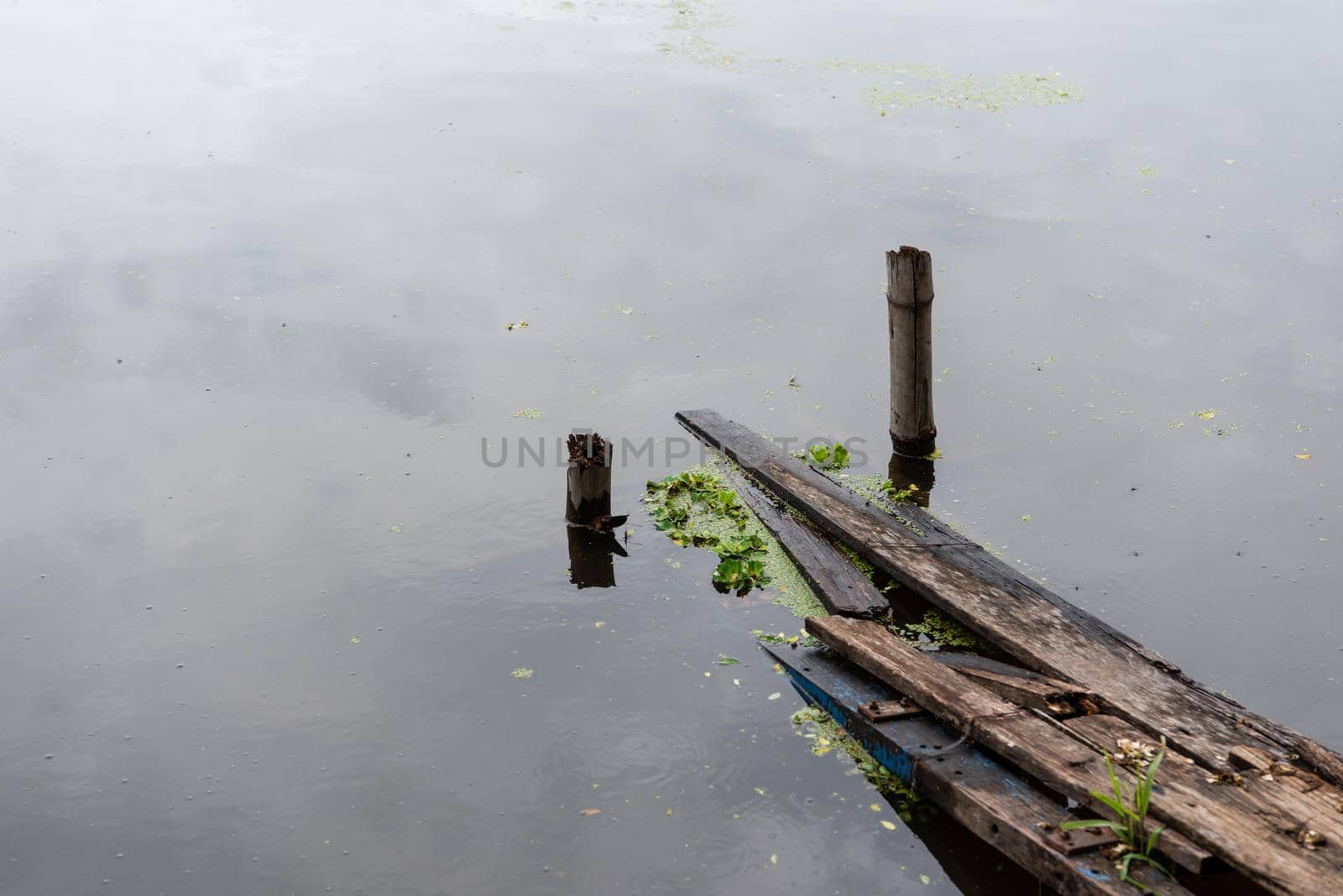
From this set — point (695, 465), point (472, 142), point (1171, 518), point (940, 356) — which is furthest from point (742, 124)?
point (1171, 518)

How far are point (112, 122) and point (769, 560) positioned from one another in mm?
12425

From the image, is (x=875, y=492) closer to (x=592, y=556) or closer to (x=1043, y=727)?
(x=592, y=556)

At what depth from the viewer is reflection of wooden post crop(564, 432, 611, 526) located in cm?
760

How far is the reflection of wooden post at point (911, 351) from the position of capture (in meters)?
8.06

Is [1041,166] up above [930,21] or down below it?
below

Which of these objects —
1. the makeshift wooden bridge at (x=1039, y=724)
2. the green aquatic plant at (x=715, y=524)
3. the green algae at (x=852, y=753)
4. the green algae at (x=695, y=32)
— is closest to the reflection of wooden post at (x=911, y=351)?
the makeshift wooden bridge at (x=1039, y=724)

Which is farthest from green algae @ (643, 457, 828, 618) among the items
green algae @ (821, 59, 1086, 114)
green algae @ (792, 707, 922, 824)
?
green algae @ (821, 59, 1086, 114)

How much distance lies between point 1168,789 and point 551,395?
6015 millimetres

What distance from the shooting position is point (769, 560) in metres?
7.45

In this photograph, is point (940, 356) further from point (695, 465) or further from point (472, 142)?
point (472, 142)

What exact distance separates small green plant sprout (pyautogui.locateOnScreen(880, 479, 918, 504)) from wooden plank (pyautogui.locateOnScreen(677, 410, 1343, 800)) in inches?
13.1

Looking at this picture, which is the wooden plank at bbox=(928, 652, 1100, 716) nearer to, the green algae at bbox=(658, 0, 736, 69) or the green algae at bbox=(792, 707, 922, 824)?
the green algae at bbox=(792, 707, 922, 824)

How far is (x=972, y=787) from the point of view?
5.07 m

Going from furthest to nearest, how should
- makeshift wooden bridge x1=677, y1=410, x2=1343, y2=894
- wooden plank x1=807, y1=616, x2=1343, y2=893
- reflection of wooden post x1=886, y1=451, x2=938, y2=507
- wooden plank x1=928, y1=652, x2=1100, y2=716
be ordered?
reflection of wooden post x1=886, y1=451, x2=938, y2=507 → wooden plank x1=928, y1=652, x2=1100, y2=716 → makeshift wooden bridge x1=677, y1=410, x2=1343, y2=894 → wooden plank x1=807, y1=616, x2=1343, y2=893
